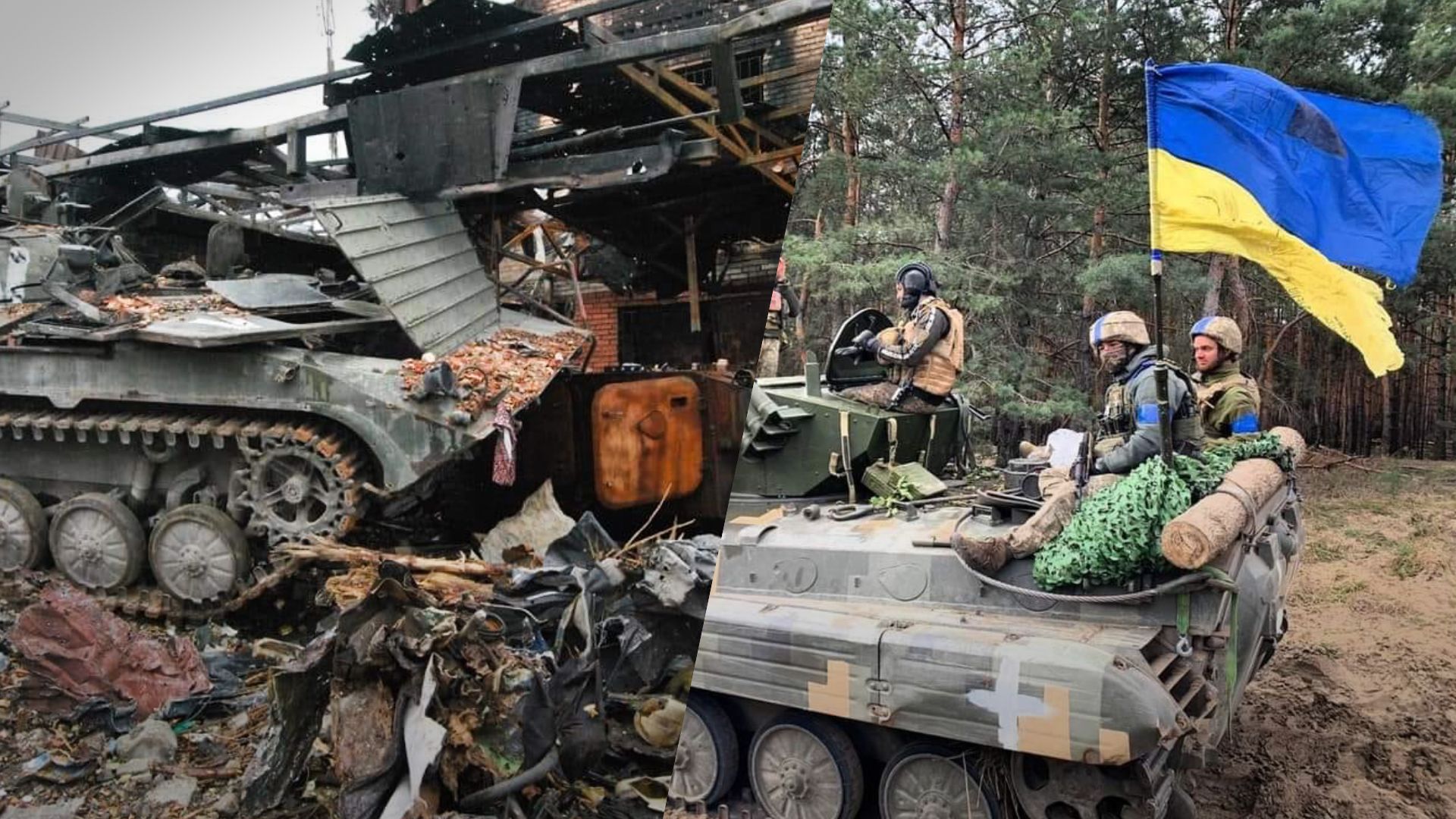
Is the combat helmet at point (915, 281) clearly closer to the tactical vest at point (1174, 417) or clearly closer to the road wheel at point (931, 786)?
the tactical vest at point (1174, 417)

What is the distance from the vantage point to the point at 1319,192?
6.60 feet

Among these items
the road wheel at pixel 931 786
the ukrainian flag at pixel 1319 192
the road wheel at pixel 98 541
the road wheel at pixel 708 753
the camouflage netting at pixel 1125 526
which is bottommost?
the road wheel at pixel 931 786

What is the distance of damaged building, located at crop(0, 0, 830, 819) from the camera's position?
1.20 meters

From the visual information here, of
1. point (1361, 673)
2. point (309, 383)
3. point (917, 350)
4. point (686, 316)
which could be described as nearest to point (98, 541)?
point (309, 383)

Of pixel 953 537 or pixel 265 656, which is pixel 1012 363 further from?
pixel 265 656

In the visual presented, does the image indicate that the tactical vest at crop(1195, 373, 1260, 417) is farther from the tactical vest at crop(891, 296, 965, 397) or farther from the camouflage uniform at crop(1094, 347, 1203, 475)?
the tactical vest at crop(891, 296, 965, 397)

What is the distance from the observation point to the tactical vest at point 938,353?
174 centimetres

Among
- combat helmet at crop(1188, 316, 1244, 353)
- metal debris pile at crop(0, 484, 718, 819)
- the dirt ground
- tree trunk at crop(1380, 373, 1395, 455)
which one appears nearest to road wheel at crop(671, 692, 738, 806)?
metal debris pile at crop(0, 484, 718, 819)

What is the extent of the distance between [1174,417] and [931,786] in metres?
1.10

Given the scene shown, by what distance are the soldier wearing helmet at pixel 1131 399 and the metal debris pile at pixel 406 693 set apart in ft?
4.21

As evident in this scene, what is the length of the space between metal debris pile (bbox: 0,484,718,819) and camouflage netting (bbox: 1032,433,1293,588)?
126 cm

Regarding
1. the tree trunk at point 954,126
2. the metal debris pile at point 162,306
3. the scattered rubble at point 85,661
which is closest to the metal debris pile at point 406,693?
the scattered rubble at point 85,661

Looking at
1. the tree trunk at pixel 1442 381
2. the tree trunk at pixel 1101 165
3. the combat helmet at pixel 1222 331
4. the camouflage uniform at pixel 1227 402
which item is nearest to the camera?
the tree trunk at pixel 1101 165

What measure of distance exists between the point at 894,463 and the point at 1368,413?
1191 millimetres
